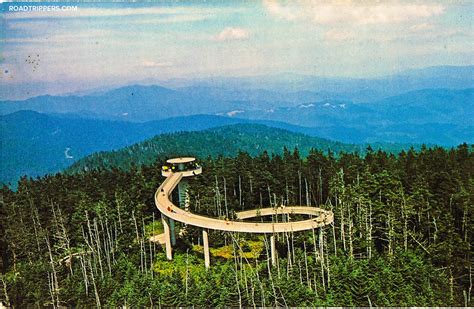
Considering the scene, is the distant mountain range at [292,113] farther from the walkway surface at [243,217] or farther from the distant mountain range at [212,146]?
the walkway surface at [243,217]

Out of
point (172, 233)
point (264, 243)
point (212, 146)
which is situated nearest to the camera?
point (264, 243)

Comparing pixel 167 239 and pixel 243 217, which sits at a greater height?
pixel 243 217

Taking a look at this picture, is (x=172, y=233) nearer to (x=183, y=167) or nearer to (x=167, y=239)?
(x=167, y=239)

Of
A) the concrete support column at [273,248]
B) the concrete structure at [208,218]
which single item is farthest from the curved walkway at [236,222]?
the concrete support column at [273,248]

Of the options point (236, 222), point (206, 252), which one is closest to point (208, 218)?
point (206, 252)

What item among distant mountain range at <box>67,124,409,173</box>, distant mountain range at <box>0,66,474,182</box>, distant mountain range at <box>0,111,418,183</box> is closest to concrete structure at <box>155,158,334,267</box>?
distant mountain range at <box>67,124,409,173</box>
